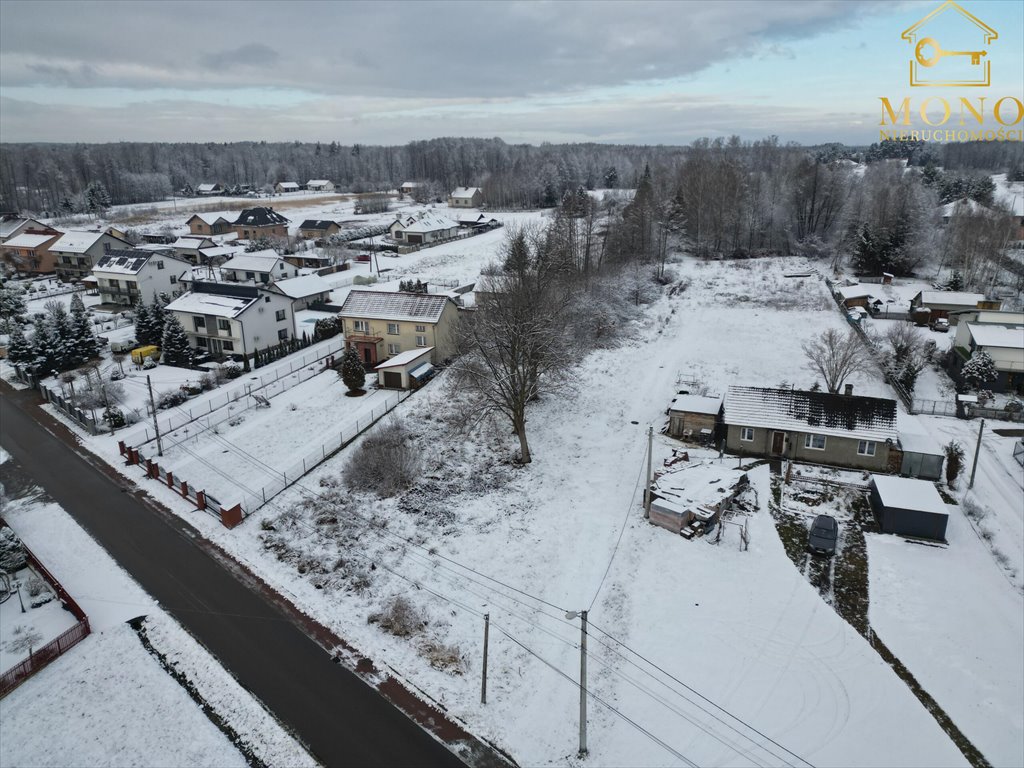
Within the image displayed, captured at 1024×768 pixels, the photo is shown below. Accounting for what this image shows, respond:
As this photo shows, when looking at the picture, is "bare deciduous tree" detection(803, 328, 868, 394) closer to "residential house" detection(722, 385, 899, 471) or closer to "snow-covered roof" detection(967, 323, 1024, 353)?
"residential house" detection(722, 385, 899, 471)

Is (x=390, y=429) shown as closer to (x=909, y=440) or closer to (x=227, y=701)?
(x=227, y=701)

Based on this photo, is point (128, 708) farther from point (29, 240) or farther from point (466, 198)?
point (466, 198)

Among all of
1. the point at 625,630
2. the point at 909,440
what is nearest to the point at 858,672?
the point at 625,630

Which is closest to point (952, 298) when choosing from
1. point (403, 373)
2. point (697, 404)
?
point (697, 404)

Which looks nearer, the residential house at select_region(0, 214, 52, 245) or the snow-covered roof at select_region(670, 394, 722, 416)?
the snow-covered roof at select_region(670, 394, 722, 416)

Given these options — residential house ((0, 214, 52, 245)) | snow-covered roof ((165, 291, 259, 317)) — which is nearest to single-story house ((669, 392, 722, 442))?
snow-covered roof ((165, 291, 259, 317))

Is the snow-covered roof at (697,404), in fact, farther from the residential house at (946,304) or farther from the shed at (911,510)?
the residential house at (946,304)
